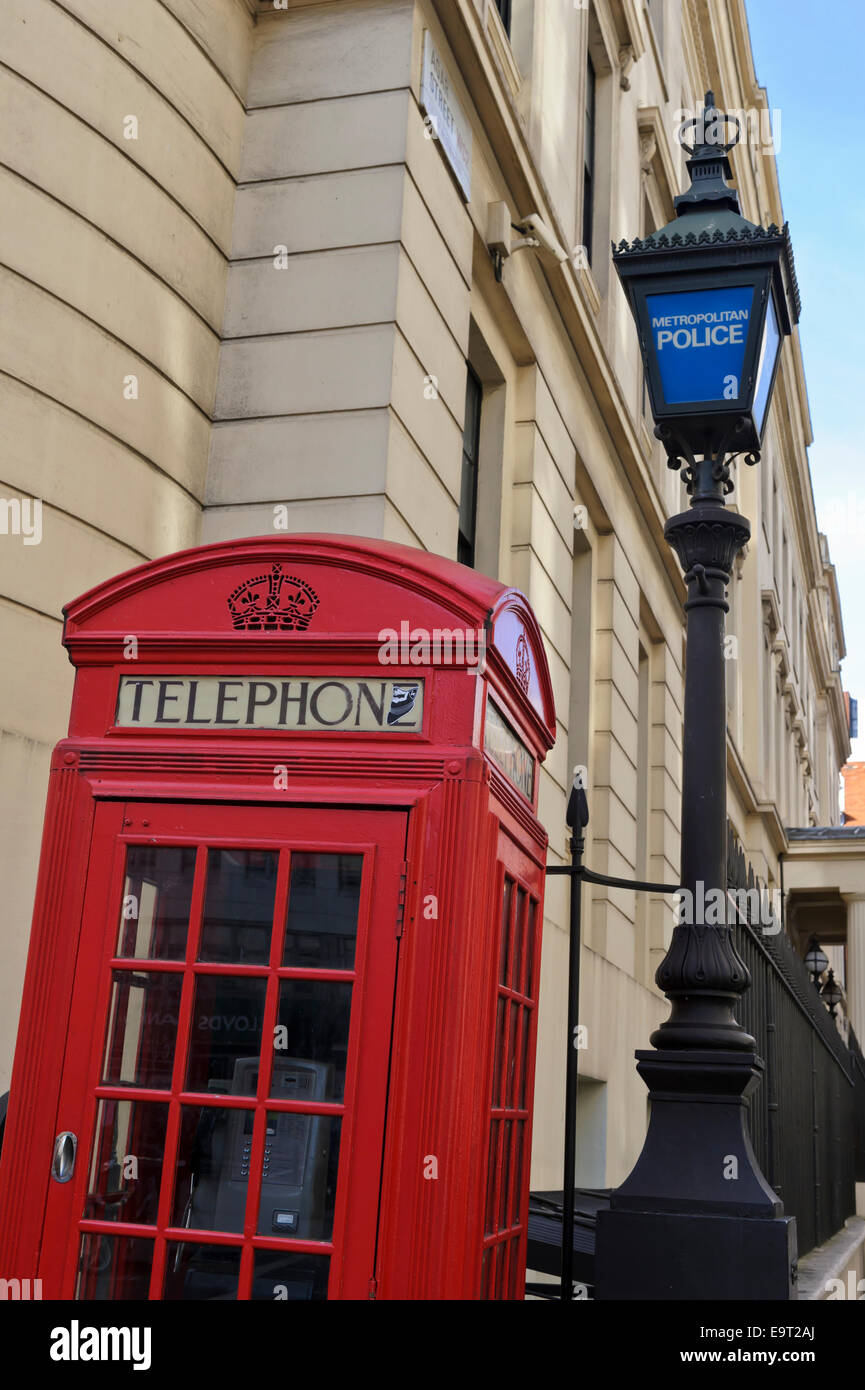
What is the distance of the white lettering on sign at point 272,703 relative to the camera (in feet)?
12.4

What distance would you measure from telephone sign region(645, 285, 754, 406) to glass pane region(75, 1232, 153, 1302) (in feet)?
12.0

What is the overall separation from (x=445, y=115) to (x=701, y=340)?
499 cm

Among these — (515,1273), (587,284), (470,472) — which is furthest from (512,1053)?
(587,284)

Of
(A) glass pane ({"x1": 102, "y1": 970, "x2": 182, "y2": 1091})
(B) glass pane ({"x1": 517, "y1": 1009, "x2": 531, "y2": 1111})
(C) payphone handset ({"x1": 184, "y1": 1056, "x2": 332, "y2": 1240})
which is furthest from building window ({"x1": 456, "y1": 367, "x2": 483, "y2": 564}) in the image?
(C) payphone handset ({"x1": 184, "y1": 1056, "x2": 332, "y2": 1240})

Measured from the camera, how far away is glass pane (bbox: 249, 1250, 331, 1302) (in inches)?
139

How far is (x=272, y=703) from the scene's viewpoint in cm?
386

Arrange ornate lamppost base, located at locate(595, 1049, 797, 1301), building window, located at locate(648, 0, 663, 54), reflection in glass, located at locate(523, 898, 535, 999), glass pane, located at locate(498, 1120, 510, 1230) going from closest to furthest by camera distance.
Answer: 1. glass pane, located at locate(498, 1120, 510, 1230)
2. reflection in glass, located at locate(523, 898, 535, 999)
3. ornate lamppost base, located at locate(595, 1049, 797, 1301)
4. building window, located at locate(648, 0, 663, 54)

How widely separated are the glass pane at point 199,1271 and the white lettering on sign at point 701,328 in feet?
12.3

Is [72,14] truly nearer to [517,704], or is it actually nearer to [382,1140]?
[517,704]

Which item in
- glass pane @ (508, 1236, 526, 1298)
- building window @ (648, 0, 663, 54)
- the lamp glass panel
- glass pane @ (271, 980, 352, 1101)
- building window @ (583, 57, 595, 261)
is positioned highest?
building window @ (648, 0, 663, 54)

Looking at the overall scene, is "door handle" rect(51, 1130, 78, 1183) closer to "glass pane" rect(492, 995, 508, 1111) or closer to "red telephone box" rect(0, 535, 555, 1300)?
"red telephone box" rect(0, 535, 555, 1300)

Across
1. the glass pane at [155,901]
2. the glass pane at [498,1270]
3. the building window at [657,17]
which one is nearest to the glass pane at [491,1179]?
the glass pane at [498,1270]

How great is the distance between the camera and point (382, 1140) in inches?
138
